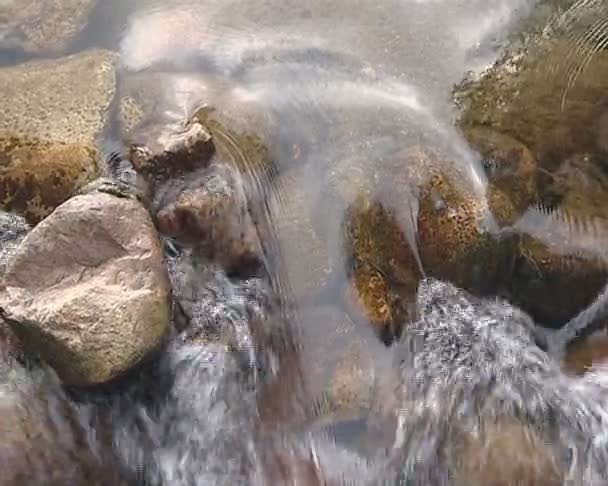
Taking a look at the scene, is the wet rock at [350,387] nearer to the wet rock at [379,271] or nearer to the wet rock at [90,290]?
the wet rock at [379,271]

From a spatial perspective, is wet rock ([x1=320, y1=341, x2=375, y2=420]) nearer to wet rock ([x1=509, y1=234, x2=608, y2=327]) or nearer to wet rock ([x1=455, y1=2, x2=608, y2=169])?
wet rock ([x1=509, y1=234, x2=608, y2=327])

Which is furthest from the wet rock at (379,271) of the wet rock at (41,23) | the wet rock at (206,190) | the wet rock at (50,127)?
the wet rock at (41,23)

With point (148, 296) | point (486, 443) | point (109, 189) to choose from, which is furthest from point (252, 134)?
point (486, 443)

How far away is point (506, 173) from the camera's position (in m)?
4.74

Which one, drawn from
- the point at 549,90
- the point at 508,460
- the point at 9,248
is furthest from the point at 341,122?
the point at 508,460

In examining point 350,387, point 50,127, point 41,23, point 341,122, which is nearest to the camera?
point 350,387

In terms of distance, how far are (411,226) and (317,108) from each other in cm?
105

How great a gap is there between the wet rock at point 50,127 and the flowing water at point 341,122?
0.46ft

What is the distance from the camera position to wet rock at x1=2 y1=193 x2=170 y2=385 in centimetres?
373

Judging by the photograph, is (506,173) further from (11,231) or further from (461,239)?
(11,231)

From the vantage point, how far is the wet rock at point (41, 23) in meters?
5.67

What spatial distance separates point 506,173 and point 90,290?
7.98 ft

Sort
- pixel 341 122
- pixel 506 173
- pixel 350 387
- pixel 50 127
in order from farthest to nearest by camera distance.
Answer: pixel 341 122, pixel 50 127, pixel 506 173, pixel 350 387

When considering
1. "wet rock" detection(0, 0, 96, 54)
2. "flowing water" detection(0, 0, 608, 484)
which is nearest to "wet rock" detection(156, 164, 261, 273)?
"flowing water" detection(0, 0, 608, 484)
